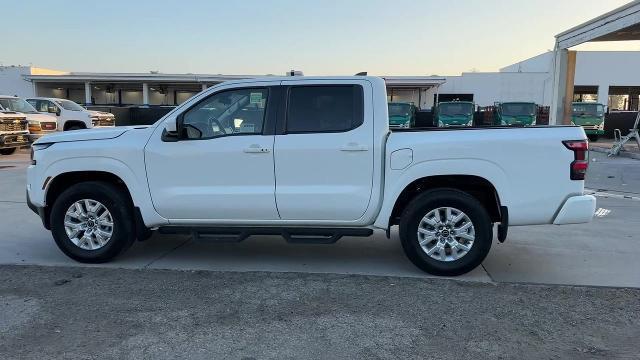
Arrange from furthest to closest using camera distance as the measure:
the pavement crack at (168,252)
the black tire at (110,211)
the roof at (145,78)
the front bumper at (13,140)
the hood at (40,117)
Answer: the roof at (145,78)
the hood at (40,117)
the front bumper at (13,140)
the pavement crack at (168,252)
the black tire at (110,211)

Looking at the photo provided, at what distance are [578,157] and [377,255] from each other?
2.36 m

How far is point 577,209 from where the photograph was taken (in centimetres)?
500

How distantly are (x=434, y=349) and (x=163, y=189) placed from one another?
3.14 m

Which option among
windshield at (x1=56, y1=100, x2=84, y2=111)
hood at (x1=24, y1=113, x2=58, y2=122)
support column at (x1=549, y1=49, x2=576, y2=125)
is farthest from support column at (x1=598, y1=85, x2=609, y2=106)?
hood at (x1=24, y1=113, x2=58, y2=122)

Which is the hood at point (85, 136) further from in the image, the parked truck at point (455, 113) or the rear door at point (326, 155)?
the parked truck at point (455, 113)

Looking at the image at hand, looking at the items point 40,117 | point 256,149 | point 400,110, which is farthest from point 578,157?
point 400,110

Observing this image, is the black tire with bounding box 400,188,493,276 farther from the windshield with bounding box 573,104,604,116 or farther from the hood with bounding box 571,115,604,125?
the windshield with bounding box 573,104,604,116

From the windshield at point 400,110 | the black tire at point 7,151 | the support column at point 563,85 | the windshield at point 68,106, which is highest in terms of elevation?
the support column at point 563,85

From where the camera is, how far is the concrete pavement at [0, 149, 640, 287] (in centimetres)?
550

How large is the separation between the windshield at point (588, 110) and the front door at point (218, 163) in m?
26.5

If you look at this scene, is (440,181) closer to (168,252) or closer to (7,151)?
(168,252)

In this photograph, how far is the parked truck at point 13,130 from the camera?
16.3m

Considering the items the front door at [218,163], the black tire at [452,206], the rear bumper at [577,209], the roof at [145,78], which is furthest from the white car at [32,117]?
the roof at [145,78]

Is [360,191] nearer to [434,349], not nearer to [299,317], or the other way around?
[299,317]
